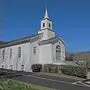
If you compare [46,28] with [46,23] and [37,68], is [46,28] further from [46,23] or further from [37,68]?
[37,68]

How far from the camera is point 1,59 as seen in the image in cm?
4494

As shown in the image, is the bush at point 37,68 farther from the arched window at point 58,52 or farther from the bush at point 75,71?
the bush at point 75,71

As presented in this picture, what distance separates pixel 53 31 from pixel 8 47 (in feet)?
34.8

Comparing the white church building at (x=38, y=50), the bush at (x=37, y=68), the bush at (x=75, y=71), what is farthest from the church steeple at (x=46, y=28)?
the bush at (x=75, y=71)

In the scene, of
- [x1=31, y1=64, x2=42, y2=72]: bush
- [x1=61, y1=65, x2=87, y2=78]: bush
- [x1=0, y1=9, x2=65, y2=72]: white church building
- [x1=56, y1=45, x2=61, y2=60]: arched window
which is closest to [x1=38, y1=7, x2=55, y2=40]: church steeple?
[x1=0, y1=9, x2=65, y2=72]: white church building

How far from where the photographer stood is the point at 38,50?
123 ft

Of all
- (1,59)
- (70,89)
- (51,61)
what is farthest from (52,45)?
(70,89)

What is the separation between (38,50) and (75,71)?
38.2 ft

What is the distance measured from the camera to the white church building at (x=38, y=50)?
36188mm

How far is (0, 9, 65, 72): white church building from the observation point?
36188 millimetres

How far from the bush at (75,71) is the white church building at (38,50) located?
6172 millimetres

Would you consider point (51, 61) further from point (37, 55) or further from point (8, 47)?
point (8, 47)

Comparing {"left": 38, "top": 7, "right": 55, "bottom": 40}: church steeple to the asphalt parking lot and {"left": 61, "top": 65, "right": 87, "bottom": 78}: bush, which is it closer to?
{"left": 61, "top": 65, "right": 87, "bottom": 78}: bush

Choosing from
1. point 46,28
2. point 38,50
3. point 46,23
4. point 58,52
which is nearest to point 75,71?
point 58,52
